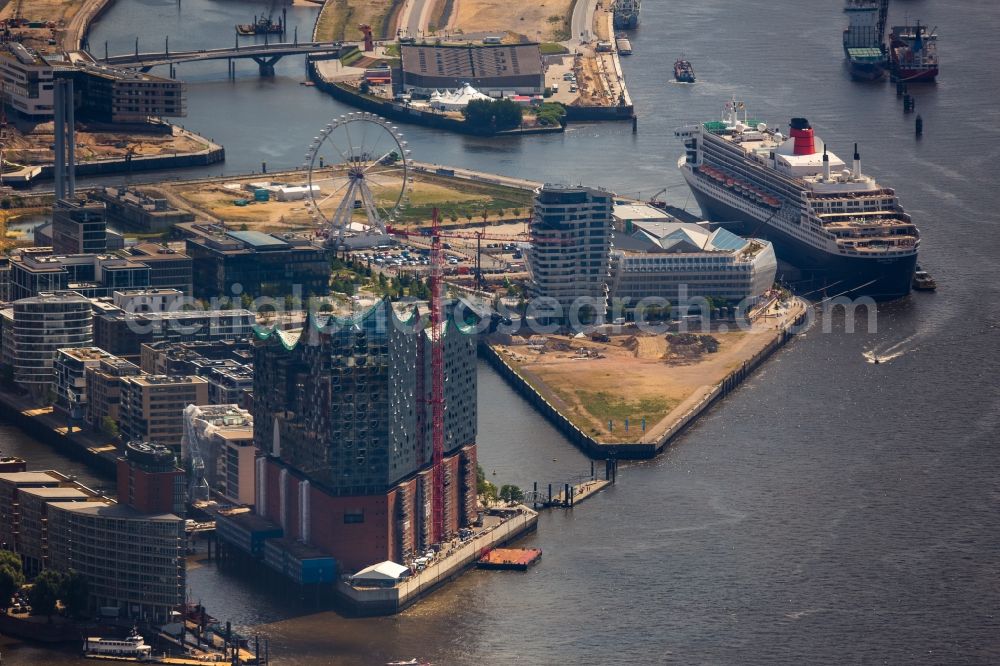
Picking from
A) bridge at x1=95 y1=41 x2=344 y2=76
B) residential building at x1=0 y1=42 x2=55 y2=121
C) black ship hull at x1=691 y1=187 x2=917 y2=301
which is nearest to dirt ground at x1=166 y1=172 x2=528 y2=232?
black ship hull at x1=691 y1=187 x2=917 y2=301

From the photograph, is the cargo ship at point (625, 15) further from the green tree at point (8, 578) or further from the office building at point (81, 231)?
the green tree at point (8, 578)

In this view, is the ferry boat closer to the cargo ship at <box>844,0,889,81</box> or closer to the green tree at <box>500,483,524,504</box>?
the green tree at <box>500,483,524,504</box>

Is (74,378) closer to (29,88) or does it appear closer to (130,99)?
(29,88)

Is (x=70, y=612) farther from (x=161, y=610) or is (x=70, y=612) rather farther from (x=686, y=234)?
(x=686, y=234)

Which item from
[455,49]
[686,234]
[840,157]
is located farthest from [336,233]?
[455,49]

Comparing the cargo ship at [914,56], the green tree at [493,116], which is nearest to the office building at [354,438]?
the green tree at [493,116]

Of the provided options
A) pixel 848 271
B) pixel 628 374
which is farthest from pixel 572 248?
pixel 848 271
